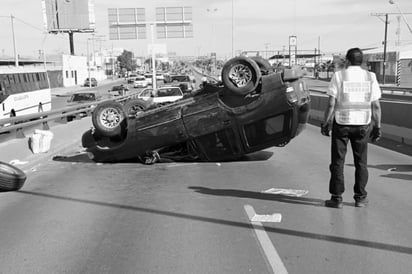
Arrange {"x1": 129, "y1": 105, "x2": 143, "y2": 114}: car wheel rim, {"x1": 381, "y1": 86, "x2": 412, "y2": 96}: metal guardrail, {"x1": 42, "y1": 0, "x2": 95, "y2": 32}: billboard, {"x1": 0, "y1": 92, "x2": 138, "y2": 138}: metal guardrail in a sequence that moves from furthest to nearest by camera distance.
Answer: {"x1": 42, "y1": 0, "x2": 95, "y2": 32}: billboard < {"x1": 381, "y1": 86, "x2": 412, "y2": 96}: metal guardrail < {"x1": 129, "y1": 105, "x2": 143, "y2": 114}: car wheel rim < {"x1": 0, "y1": 92, "x2": 138, "y2": 138}: metal guardrail

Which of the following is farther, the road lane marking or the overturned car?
the overturned car

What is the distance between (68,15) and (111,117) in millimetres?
70656

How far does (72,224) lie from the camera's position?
20.0 ft

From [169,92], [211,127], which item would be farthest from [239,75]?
[169,92]

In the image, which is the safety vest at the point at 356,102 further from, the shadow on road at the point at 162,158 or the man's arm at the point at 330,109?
the shadow on road at the point at 162,158

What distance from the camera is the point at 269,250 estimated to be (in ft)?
16.2

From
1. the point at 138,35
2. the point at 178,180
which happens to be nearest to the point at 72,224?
the point at 178,180

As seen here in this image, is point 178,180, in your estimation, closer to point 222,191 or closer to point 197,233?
point 222,191

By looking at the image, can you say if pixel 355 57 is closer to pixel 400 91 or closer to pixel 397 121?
pixel 397 121

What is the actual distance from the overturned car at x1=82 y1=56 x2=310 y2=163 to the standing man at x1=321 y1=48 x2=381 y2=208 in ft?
11.0

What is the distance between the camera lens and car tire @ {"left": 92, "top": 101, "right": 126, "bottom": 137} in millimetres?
10758

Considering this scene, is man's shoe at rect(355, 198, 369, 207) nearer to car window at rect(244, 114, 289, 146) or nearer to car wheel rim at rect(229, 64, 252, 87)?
car window at rect(244, 114, 289, 146)

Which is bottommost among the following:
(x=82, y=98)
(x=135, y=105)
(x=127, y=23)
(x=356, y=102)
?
(x=82, y=98)

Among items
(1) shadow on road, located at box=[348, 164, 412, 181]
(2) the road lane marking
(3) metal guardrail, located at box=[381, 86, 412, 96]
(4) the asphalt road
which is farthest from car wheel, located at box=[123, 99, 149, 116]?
(3) metal guardrail, located at box=[381, 86, 412, 96]
